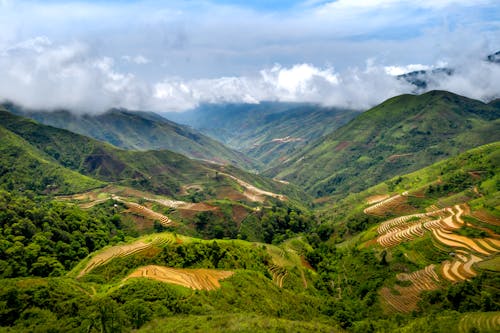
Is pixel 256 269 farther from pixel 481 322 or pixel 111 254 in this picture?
pixel 481 322

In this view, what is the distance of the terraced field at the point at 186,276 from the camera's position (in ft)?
208

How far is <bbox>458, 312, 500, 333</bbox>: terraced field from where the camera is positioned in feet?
157

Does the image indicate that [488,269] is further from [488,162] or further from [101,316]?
[488,162]

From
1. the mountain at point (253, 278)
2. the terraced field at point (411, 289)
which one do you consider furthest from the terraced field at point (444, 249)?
the mountain at point (253, 278)

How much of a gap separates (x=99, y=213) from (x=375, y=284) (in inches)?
3787

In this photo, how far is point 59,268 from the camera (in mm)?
79625

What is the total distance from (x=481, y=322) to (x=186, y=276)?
47.0 metres

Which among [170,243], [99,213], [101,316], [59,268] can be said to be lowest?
[99,213]

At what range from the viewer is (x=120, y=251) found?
256ft

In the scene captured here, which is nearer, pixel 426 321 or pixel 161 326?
pixel 161 326

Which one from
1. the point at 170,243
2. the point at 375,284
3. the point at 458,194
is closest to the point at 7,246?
the point at 170,243

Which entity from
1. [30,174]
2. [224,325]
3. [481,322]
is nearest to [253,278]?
[224,325]

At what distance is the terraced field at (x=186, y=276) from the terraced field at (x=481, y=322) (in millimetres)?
38438

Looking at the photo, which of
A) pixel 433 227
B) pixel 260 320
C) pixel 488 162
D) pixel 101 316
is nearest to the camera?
pixel 101 316
